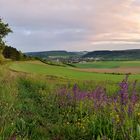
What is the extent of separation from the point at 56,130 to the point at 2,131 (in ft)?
6.41

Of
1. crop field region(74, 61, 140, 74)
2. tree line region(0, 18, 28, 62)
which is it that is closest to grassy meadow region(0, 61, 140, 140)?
crop field region(74, 61, 140, 74)

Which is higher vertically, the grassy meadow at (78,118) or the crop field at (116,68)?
the grassy meadow at (78,118)

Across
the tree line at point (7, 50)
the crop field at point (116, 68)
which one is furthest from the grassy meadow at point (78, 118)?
the tree line at point (7, 50)

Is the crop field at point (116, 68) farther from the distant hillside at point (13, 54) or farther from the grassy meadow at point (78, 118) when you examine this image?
the grassy meadow at point (78, 118)

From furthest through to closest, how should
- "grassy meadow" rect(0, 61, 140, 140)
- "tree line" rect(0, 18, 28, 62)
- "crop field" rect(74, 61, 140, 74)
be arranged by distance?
1. "tree line" rect(0, 18, 28, 62)
2. "crop field" rect(74, 61, 140, 74)
3. "grassy meadow" rect(0, 61, 140, 140)

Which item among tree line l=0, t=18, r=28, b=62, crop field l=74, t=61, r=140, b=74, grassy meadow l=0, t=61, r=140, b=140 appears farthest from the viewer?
tree line l=0, t=18, r=28, b=62

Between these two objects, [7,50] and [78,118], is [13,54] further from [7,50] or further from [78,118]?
[78,118]

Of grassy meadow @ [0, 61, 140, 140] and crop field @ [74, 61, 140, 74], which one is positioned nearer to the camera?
grassy meadow @ [0, 61, 140, 140]

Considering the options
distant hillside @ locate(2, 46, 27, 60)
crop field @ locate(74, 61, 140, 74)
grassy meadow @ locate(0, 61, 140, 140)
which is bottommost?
crop field @ locate(74, 61, 140, 74)

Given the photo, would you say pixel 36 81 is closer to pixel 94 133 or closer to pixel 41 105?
pixel 41 105

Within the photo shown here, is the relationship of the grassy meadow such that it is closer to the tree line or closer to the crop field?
the crop field

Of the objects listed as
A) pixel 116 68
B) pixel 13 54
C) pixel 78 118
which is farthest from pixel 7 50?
pixel 78 118

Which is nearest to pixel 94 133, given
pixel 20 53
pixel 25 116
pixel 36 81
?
pixel 25 116

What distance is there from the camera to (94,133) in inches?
307
